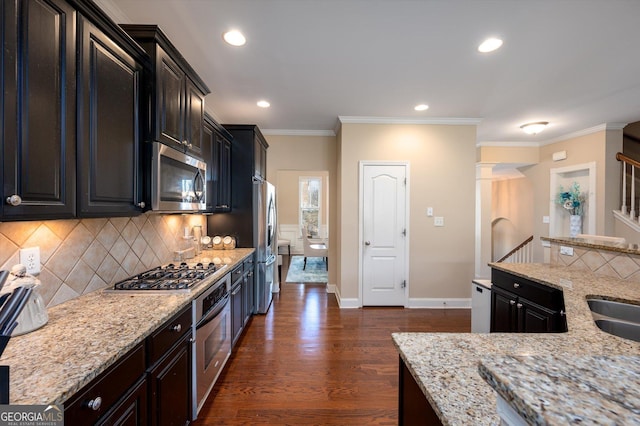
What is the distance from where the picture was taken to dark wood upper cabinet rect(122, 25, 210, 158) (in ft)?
5.02

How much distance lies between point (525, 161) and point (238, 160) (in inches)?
207

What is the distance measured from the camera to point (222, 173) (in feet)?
9.91

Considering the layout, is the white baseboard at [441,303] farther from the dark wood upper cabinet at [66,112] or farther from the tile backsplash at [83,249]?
the dark wood upper cabinet at [66,112]

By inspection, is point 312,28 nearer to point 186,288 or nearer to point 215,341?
point 186,288

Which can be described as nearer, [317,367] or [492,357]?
[492,357]

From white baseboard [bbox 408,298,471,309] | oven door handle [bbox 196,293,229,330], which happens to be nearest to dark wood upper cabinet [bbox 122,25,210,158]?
oven door handle [bbox 196,293,229,330]

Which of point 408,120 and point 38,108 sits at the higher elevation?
point 408,120

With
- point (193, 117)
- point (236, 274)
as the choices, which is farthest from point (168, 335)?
point (193, 117)

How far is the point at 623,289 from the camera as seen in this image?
1.62 metres

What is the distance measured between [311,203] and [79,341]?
289 inches

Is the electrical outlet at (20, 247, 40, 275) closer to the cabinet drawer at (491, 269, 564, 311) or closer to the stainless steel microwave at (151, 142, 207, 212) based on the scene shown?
the stainless steel microwave at (151, 142, 207, 212)

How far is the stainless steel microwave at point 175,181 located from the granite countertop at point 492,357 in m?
1.49

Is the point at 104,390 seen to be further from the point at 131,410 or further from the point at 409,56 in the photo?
the point at 409,56

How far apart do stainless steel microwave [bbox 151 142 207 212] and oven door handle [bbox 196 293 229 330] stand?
73 cm
